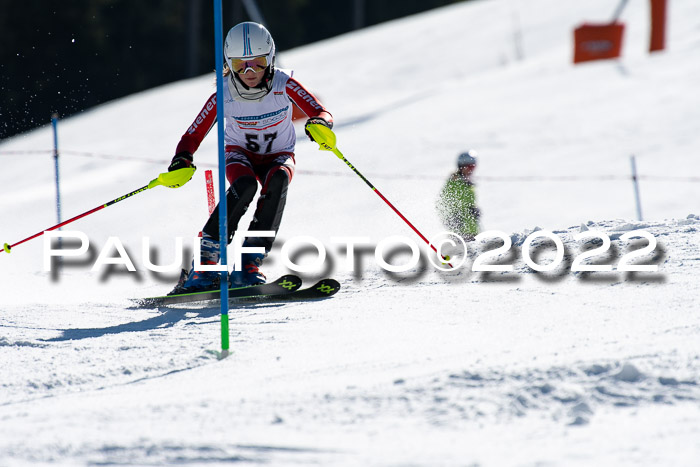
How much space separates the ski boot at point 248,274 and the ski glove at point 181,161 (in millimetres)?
708

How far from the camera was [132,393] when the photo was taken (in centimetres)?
371

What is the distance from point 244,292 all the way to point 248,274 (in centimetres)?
21

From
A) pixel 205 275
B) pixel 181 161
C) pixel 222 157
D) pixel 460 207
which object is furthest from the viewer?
pixel 460 207

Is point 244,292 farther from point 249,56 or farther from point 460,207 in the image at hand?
point 460,207

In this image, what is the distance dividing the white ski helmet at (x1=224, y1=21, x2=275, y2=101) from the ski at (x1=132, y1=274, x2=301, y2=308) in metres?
1.15

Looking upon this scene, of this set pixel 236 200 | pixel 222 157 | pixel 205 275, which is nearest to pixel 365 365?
pixel 222 157

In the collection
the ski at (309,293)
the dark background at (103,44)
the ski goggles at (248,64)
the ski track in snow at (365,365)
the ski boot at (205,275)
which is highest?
the dark background at (103,44)

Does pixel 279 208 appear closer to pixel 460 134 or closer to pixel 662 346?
pixel 662 346

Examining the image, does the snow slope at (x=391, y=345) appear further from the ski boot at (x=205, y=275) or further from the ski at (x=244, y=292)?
the ski boot at (x=205, y=275)

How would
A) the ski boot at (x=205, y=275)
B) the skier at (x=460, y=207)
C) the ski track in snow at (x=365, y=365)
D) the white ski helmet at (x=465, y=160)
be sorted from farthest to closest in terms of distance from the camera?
1. the white ski helmet at (x=465, y=160)
2. the skier at (x=460, y=207)
3. the ski boot at (x=205, y=275)
4. the ski track in snow at (x=365, y=365)

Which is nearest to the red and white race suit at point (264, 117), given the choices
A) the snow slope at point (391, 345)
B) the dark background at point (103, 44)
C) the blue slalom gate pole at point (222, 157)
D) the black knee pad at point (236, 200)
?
the black knee pad at point (236, 200)

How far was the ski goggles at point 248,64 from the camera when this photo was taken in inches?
220

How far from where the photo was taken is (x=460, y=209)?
781cm

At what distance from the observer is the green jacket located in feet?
25.6
